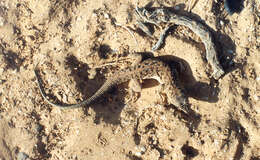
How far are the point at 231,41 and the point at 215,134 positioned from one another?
108 inches

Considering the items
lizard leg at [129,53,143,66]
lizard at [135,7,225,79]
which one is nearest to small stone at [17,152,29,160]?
lizard leg at [129,53,143,66]

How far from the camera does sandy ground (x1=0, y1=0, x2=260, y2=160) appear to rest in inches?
258

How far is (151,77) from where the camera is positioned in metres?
6.84

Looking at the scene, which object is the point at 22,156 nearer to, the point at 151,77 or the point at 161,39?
the point at 151,77

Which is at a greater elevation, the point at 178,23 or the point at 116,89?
the point at 178,23

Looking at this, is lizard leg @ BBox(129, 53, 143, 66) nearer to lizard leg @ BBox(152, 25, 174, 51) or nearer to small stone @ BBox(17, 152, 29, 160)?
lizard leg @ BBox(152, 25, 174, 51)

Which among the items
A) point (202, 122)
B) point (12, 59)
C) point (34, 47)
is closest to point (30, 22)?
point (34, 47)

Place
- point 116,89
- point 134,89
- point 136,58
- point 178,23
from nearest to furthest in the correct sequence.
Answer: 1. point 178,23
2. point 136,58
3. point 134,89
4. point 116,89

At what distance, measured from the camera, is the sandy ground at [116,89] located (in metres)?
6.56

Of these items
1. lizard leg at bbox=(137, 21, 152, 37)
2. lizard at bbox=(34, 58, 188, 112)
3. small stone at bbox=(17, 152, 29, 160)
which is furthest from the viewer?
lizard leg at bbox=(137, 21, 152, 37)

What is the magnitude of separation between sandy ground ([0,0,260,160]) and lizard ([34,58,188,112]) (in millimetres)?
257

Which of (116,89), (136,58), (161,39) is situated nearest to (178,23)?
(161,39)

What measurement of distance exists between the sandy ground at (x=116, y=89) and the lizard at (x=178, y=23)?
209 mm

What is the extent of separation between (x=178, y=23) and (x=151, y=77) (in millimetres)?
1753
